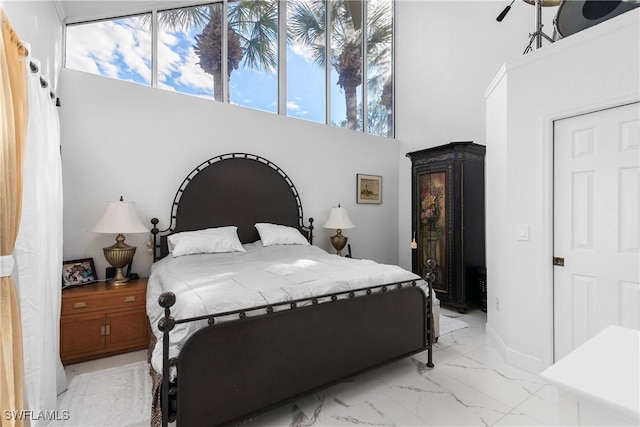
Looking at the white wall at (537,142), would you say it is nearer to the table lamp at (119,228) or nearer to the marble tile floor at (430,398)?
the marble tile floor at (430,398)

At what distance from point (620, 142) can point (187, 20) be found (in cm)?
437

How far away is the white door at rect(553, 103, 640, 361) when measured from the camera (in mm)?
1942

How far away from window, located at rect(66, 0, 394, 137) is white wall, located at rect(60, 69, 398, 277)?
32cm

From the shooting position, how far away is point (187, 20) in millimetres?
3764

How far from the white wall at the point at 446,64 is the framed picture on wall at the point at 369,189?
0.49 metres

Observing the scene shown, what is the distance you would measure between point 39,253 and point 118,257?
4.04ft

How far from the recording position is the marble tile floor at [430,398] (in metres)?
1.82

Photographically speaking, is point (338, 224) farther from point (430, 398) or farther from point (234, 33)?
point (234, 33)

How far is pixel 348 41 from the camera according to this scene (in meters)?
5.19

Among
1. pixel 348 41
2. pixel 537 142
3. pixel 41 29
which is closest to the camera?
pixel 41 29

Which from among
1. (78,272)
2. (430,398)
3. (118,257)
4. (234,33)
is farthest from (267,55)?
(430,398)

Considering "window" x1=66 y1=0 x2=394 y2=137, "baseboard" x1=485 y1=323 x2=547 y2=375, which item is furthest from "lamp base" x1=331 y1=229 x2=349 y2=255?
"baseboard" x1=485 y1=323 x2=547 y2=375

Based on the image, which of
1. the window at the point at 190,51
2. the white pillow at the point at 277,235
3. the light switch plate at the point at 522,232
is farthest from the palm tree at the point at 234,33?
the light switch plate at the point at 522,232

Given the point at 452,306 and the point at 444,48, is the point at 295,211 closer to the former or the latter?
the point at 452,306
